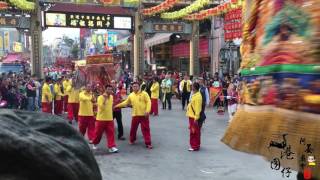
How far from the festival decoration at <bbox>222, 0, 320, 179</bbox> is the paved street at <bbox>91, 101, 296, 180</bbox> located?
4940 mm

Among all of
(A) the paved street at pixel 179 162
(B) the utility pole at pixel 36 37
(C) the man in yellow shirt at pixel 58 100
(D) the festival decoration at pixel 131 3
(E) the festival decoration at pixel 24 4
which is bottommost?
(A) the paved street at pixel 179 162

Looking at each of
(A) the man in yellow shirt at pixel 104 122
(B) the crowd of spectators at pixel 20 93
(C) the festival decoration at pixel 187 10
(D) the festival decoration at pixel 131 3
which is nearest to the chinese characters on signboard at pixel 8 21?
(B) the crowd of spectators at pixel 20 93

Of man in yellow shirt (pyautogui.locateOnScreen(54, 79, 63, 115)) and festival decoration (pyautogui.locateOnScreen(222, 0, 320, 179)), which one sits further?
man in yellow shirt (pyautogui.locateOnScreen(54, 79, 63, 115))

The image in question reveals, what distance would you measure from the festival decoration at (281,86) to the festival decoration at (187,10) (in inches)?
775

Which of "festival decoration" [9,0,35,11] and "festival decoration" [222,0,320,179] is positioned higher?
"festival decoration" [9,0,35,11]

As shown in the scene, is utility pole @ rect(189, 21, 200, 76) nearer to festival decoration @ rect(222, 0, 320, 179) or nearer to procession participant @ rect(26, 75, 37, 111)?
procession participant @ rect(26, 75, 37, 111)

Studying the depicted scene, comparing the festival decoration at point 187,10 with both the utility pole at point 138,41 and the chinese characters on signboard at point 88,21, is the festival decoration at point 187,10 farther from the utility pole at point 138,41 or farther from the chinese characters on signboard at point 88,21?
the chinese characters on signboard at point 88,21

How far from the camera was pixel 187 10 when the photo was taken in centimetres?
2352

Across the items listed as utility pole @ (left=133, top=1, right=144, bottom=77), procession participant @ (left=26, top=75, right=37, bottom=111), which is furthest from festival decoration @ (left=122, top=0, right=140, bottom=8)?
procession participant @ (left=26, top=75, right=37, bottom=111)

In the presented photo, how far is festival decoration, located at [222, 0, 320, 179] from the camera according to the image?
2129 millimetres

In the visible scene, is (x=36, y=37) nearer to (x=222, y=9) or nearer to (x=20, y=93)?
(x=20, y=93)

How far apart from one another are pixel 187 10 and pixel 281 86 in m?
21.6

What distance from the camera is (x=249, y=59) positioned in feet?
8.48

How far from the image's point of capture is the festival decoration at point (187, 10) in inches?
870
